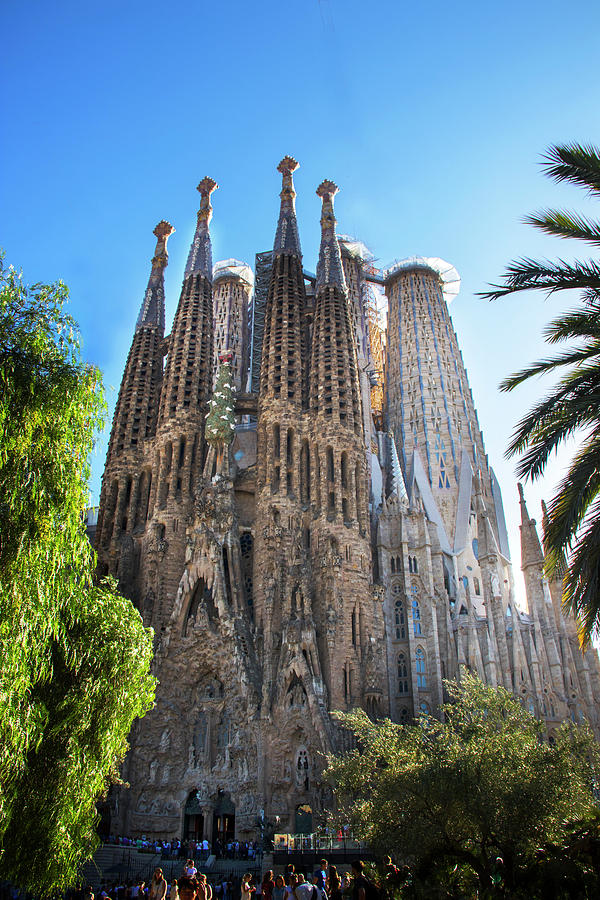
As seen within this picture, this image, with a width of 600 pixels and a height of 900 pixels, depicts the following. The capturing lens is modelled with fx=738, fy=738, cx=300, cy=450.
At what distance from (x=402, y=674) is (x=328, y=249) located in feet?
85.1

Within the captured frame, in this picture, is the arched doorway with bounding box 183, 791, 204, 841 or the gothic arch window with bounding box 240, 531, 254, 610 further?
the gothic arch window with bounding box 240, 531, 254, 610

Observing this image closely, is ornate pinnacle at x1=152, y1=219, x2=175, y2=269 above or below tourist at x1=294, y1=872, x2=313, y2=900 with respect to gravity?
above

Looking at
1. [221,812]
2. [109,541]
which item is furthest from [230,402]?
[221,812]

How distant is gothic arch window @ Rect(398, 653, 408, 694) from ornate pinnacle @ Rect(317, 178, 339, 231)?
90.2ft

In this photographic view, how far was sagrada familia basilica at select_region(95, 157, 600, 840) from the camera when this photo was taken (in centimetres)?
3100

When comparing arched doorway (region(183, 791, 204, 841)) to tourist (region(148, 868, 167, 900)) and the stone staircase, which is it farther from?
tourist (region(148, 868, 167, 900))

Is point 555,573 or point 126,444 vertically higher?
point 126,444

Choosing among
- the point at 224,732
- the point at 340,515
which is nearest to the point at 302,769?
the point at 224,732

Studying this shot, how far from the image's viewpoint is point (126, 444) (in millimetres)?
Result: 42094

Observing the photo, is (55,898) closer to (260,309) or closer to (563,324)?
(563,324)

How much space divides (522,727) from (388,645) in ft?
50.7

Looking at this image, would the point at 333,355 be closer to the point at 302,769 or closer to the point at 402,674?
the point at 402,674

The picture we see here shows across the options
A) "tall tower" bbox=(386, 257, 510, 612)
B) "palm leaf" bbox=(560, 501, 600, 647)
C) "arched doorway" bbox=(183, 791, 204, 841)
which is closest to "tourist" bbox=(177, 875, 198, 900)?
"palm leaf" bbox=(560, 501, 600, 647)

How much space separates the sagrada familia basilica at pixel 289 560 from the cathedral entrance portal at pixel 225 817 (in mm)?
62
